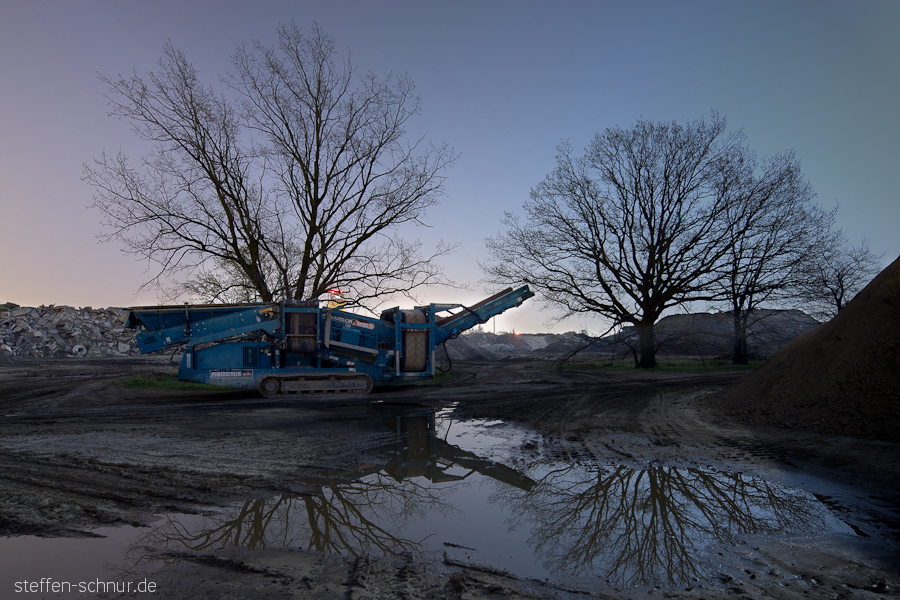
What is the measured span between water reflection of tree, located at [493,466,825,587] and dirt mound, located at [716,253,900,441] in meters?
3.11

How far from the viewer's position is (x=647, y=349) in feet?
70.2

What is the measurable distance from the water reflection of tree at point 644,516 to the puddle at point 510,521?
0.01 metres

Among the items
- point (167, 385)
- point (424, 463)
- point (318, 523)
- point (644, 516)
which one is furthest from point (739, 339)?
point (318, 523)

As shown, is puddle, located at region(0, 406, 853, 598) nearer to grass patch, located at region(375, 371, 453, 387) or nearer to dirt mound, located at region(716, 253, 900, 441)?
dirt mound, located at region(716, 253, 900, 441)

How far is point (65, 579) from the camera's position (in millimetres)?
3072

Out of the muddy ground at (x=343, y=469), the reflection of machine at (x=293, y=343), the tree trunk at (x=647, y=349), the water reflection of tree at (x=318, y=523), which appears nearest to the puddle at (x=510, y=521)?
the water reflection of tree at (x=318, y=523)

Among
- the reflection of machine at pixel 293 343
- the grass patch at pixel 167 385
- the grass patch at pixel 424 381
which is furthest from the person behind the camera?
the grass patch at pixel 424 381

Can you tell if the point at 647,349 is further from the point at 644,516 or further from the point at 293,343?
the point at 644,516

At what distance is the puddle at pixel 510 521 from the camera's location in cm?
346

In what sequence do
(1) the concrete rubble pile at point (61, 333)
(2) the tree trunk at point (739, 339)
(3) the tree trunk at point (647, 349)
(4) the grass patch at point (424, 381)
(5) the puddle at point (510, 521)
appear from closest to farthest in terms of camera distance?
(5) the puddle at point (510, 521)
(4) the grass patch at point (424, 381)
(3) the tree trunk at point (647, 349)
(2) the tree trunk at point (739, 339)
(1) the concrete rubble pile at point (61, 333)

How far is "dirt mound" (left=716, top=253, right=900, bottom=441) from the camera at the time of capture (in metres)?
7.20

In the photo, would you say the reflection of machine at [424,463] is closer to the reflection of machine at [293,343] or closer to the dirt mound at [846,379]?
the dirt mound at [846,379]

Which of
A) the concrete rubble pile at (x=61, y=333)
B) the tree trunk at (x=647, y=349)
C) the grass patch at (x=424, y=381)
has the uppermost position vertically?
the concrete rubble pile at (x=61, y=333)

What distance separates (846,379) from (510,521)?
6.79 m
